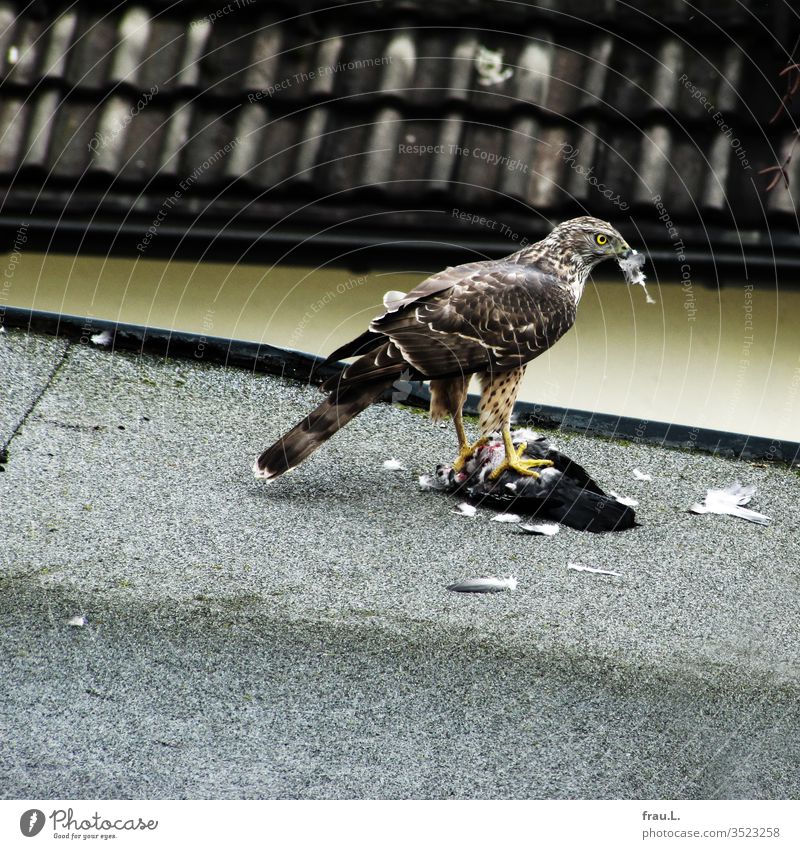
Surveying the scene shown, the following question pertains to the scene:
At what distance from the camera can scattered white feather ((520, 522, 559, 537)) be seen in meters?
1.67

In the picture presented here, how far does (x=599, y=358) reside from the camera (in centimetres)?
203

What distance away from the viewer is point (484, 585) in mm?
1546

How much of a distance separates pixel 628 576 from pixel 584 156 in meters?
0.85

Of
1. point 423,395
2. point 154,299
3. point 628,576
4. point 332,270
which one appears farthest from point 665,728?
point 154,299

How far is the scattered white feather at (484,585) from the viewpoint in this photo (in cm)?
154

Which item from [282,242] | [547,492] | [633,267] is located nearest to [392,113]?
[282,242]
